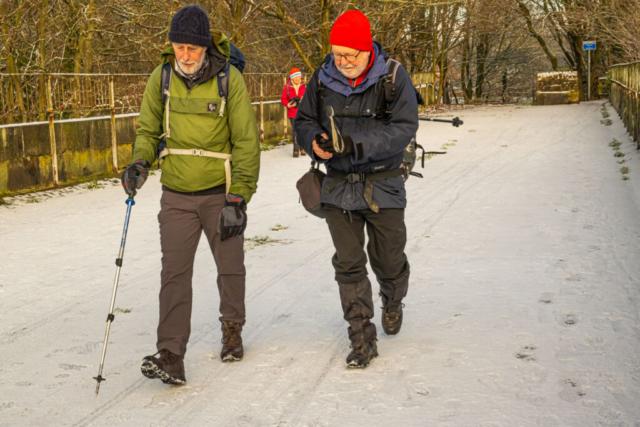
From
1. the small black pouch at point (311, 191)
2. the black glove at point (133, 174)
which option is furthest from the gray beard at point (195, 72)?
the small black pouch at point (311, 191)

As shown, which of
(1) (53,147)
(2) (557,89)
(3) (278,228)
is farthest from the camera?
(2) (557,89)

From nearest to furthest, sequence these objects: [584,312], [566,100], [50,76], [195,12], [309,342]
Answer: [195,12] → [309,342] → [584,312] → [50,76] → [566,100]

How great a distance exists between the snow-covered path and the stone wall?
22.3 meters

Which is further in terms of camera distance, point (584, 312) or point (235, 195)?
point (584, 312)

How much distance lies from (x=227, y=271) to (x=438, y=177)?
7.80 meters

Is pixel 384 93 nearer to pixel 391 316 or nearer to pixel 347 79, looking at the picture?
pixel 347 79

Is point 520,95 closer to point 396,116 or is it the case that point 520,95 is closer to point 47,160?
point 47,160

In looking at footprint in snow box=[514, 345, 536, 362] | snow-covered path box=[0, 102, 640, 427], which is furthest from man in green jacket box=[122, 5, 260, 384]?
footprint in snow box=[514, 345, 536, 362]

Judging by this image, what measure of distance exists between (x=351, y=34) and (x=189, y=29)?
777 mm

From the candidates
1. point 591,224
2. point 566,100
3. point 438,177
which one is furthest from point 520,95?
point 591,224

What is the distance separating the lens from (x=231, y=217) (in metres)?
3.98

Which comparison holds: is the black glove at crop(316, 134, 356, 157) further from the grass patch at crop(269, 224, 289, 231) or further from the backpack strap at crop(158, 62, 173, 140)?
the grass patch at crop(269, 224, 289, 231)

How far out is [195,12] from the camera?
13.0 ft

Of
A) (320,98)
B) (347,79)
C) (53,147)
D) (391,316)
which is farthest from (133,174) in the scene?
(53,147)
